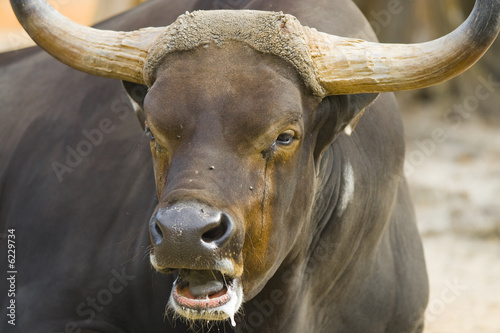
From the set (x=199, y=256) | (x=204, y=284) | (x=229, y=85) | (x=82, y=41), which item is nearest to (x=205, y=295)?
(x=204, y=284)

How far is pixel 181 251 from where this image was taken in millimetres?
3611

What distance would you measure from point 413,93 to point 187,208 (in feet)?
29.3

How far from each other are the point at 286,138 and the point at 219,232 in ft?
1.98

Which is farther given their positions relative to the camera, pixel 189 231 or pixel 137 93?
pixel 137 93

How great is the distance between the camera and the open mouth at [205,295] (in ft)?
12.3

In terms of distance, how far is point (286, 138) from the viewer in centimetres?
400

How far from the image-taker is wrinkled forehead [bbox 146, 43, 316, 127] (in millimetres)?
3875

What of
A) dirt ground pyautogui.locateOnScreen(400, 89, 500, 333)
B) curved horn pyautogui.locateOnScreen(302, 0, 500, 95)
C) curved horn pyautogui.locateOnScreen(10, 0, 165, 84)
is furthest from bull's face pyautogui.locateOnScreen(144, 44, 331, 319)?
dirt ground pyautogui.locateOnScreen(400, 89, 500, 333)

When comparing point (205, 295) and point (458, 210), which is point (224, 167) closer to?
point (205, 295)

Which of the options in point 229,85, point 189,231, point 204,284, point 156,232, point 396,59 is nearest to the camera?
point 189,231

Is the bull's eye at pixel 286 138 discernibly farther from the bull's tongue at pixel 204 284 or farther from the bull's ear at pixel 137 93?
the bull's ear at pixel 137 93

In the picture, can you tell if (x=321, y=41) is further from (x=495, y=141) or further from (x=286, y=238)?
(x=495, y=141)

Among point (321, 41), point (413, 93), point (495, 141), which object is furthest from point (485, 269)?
point (321, 41)

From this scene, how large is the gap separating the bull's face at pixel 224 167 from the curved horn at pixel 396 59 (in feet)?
0.57
